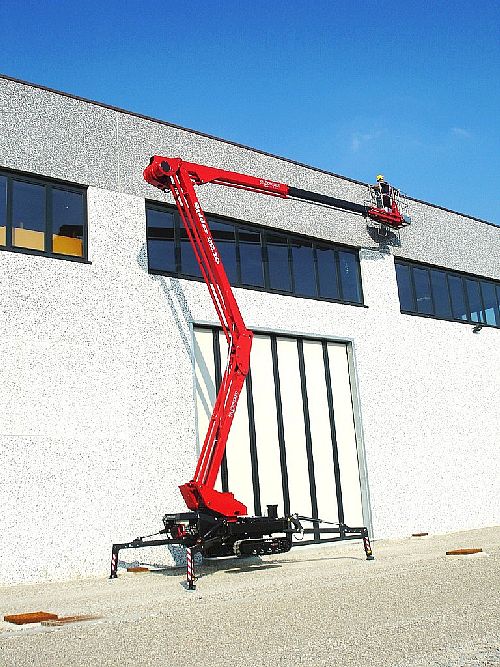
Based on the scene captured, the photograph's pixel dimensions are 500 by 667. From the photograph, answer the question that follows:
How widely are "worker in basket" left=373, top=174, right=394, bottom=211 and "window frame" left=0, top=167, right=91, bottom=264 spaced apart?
899 cm

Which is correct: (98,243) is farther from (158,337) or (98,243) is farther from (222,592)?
(222,592)

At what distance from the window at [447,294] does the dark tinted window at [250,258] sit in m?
5.03

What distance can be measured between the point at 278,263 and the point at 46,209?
5.93 m

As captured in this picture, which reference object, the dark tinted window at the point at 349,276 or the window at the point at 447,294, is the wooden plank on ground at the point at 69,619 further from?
the window at the point at 447,294

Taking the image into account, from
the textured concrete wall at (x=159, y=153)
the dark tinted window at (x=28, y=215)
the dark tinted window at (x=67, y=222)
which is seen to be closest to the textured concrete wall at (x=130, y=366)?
the textured concrete wall at (x=159, y=153)

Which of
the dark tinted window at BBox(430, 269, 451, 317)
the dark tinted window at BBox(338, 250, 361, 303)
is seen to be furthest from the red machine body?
the dark tinted window at BBox(430, 269, 451, 317)

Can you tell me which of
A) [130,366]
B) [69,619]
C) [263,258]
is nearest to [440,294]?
[263,258]

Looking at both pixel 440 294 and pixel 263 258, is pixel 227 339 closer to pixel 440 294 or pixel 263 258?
pixel 263 258

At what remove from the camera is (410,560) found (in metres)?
12.5

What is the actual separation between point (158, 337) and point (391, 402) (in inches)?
275

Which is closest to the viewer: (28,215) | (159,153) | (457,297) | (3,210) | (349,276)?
(3,210)

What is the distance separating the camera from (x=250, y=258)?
17.3 m

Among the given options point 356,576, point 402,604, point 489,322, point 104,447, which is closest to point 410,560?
point 356,576

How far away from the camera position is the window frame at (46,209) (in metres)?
13.6
